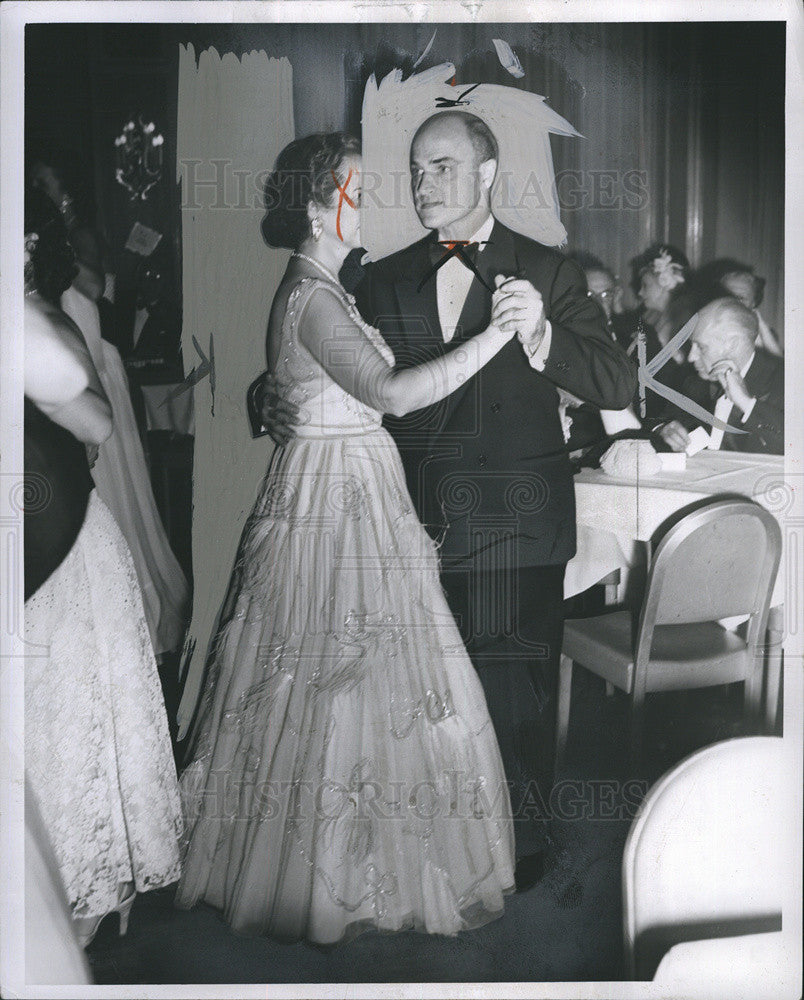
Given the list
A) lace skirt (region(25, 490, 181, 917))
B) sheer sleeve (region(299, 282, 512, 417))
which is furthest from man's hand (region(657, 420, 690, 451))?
lace skirt (region(25, 490, 181, 917))

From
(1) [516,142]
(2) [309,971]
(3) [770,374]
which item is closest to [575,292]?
(1) [516,142]

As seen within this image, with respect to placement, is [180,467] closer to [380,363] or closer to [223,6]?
[380,363]

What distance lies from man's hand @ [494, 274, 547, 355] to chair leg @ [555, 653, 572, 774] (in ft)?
1.95

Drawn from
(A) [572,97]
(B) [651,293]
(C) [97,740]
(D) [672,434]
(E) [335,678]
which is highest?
(A) [572,97]

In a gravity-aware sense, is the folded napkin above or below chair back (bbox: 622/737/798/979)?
above

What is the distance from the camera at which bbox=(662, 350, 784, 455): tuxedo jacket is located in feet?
5.56

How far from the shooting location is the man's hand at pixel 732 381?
1687mm

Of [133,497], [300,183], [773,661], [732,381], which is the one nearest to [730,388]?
[732,381]

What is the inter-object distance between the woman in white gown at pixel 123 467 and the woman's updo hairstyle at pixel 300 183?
0.33m

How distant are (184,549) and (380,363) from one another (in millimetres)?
491

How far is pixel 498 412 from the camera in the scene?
1.67 metres

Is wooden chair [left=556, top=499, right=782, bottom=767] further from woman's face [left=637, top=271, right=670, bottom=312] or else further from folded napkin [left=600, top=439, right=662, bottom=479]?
woman's face [left=637, top=271, right=670, bottom=312]

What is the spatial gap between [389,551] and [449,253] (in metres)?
0.55
